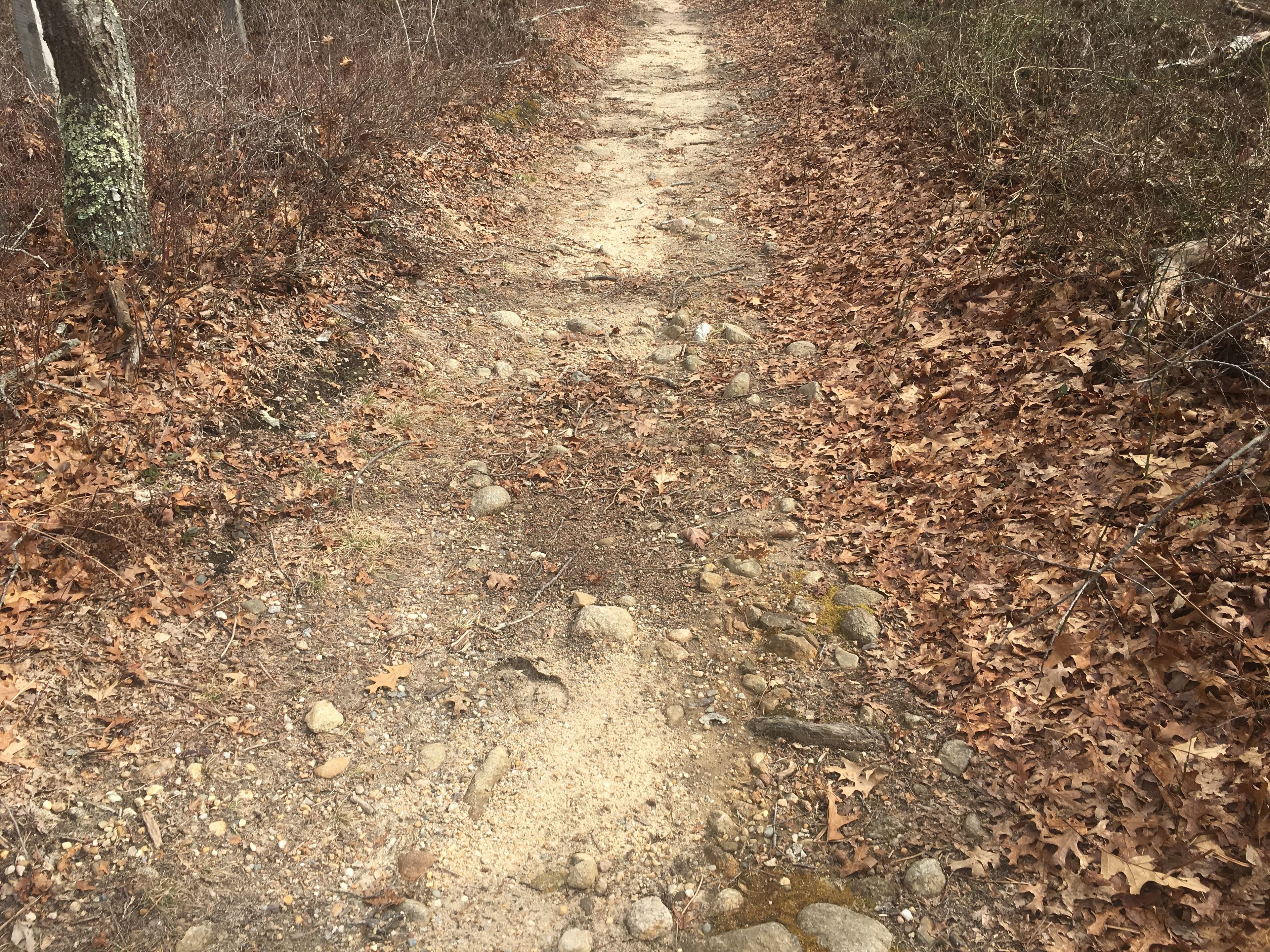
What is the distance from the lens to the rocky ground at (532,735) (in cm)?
315

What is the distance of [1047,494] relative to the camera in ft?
14.7

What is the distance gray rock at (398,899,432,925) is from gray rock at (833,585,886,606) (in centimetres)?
275

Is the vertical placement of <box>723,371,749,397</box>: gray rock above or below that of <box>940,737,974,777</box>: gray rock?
above

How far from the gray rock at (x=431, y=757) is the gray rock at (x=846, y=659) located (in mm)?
2220

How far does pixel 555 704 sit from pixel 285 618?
1735 mm

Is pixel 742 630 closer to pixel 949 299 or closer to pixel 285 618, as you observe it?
pixel 285 618

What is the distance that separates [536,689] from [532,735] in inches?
12.0

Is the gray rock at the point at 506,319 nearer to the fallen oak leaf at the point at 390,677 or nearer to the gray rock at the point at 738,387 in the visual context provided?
the gray rock at the point at 738,387

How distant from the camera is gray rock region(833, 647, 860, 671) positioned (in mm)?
4164

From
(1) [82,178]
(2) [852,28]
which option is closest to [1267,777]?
(1) [82,178]

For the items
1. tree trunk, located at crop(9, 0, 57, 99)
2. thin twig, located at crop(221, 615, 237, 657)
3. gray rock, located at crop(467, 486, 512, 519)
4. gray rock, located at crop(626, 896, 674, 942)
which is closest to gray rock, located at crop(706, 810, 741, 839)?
gray rock, located at crop(626, 896, 674, 942)

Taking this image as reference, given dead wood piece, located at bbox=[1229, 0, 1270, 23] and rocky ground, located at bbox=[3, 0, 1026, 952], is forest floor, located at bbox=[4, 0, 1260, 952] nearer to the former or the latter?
rocky ground, located at bbox=[3, 0, 1026, 952]

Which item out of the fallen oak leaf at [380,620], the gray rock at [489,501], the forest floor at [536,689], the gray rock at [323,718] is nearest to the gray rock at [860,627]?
the forest floor at [536,689]

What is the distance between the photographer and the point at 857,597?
452 cm
